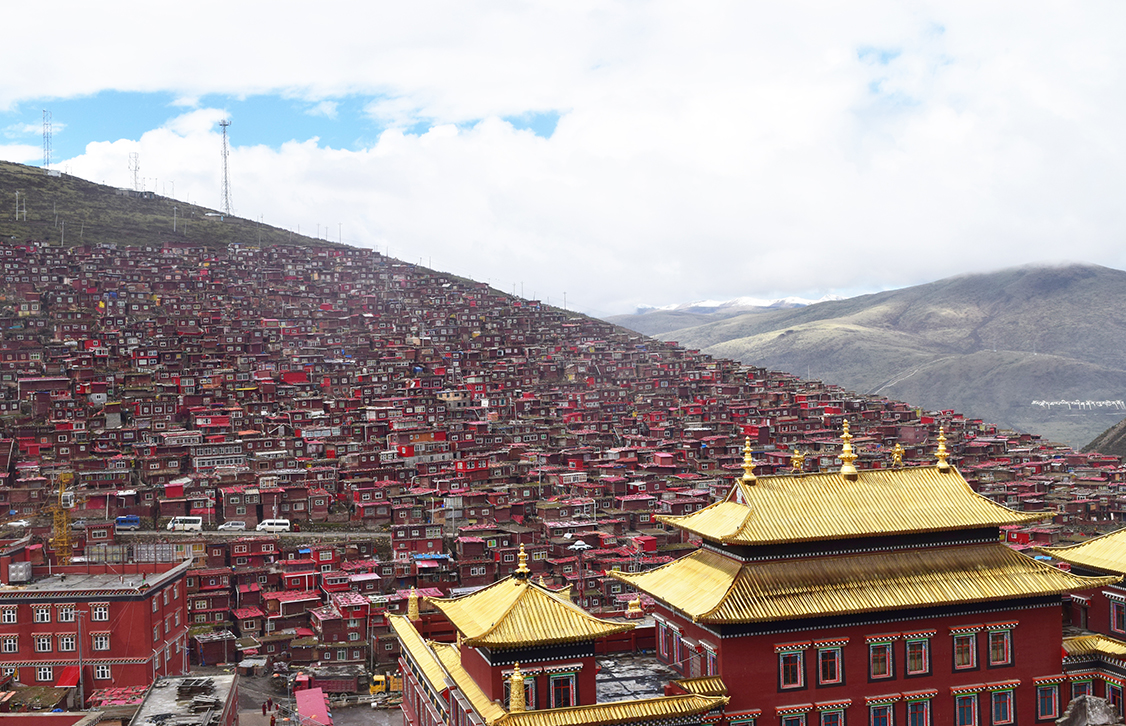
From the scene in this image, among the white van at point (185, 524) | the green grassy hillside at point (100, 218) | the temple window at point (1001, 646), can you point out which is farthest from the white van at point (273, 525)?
the green grassy hillside at point (100, 218)

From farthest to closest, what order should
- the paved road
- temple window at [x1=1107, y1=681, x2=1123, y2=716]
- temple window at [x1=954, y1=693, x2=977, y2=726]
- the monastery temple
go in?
1. the paved road
2. temple window at [x1=1107, y1=681, x2=1123, y2=716]
3. temple window at [x1=954, y1=693, x2=977, y2=726]
4. the monastery temple

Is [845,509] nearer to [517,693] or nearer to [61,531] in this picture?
[517,693]

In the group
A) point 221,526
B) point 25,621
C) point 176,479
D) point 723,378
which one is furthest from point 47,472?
point 723,378

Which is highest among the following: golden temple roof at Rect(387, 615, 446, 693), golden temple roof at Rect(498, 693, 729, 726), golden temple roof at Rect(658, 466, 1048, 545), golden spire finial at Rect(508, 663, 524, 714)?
golden temple roof at Rect(658, 466, 1048, 545)

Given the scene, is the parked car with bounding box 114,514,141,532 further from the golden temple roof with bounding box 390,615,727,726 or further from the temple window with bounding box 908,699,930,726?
the temple window with bounding box 908,699,930,726

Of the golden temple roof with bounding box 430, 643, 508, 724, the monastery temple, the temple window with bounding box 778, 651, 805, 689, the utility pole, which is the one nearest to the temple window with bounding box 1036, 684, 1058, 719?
the monastery temple

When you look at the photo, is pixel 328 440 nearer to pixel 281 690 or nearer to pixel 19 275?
pixel 281 690
